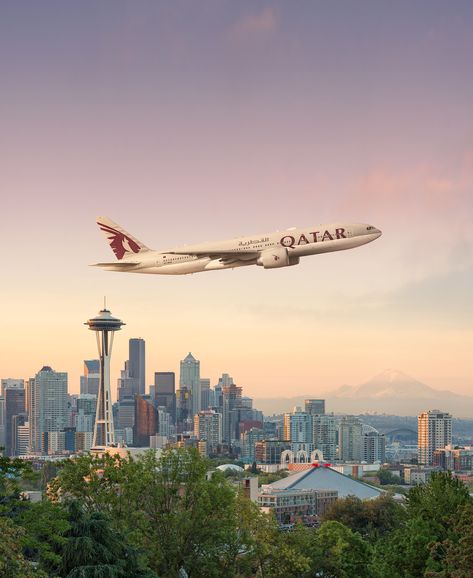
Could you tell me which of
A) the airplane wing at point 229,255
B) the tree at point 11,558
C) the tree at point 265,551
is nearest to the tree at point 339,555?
the tree at point 265,551

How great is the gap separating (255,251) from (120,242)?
57.2 feet

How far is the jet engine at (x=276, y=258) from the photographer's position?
63094 millimetres

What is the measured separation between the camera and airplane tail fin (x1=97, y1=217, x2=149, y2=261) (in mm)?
78250

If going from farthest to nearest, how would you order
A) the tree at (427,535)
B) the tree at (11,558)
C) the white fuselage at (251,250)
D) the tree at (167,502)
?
the white fuselage at (251,250)
the tree at (427,535)
the tree at (167,502)
the tree at (11,558)

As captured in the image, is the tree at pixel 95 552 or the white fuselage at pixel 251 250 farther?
the white fuselage at pixel 251 250

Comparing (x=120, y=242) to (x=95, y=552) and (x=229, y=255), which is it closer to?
(x=229, y=255)

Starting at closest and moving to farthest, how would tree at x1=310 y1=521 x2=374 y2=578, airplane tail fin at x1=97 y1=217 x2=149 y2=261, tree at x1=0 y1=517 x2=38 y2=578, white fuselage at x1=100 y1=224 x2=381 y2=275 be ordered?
tree at x1=0 y1=517 x2=38 y2=578 → white fuselage at x1=100 y1=224 x2=381 y2=275 → tree at x1=310 y1=521 x2=374 y2=578 → airplane tail fin at x1=97 y1=217 x2=149 y2=261

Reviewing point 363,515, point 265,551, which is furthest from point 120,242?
point 363,515

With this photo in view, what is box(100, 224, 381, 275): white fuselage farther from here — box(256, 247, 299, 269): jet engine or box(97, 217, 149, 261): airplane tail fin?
box(97, 217, 149, 261): airplane tail fin

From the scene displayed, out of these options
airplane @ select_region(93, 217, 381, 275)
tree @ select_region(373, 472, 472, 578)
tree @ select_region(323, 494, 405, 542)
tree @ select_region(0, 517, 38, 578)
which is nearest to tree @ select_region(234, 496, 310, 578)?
tree @ select_region(373, 472, 472, 578)

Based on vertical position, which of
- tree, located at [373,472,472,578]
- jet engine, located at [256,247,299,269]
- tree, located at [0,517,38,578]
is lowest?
tree, located at [373,472,472,578]

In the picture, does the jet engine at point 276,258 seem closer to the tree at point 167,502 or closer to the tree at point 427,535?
the tree at point 167,502

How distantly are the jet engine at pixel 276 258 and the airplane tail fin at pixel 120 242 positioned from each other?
13.8 metres

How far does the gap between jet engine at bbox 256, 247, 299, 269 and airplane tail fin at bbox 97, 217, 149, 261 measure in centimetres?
1381
